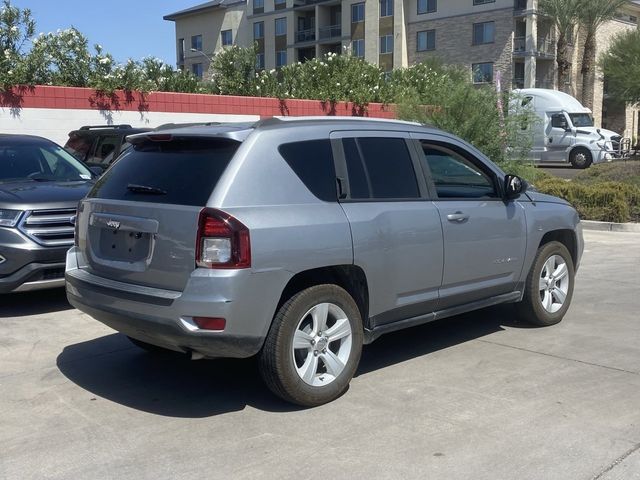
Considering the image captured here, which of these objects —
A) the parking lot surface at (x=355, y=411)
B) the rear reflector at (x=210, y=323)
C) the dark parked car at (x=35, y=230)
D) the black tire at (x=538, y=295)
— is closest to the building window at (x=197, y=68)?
the dark parked car at (x=35, y=230)

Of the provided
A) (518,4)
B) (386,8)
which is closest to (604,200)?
(518,4)

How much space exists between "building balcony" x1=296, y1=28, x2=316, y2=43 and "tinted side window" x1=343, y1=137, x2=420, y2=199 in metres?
57.5

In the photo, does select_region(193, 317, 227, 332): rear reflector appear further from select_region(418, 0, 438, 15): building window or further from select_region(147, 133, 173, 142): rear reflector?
select_region(418, 0, 438, 15): building window

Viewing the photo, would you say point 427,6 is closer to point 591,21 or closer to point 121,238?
point 591,21

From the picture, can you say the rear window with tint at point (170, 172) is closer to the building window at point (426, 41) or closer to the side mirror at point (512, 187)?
the side mirror at point (512, 187)

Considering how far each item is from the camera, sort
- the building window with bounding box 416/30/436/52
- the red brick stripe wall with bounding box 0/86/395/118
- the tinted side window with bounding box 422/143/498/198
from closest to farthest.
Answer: the tinted side window with bounding box 422/143/498/198 < the red brick stripe wall with bounding box 0/86/395/118 < the building window with bounding box 416/30/436/52

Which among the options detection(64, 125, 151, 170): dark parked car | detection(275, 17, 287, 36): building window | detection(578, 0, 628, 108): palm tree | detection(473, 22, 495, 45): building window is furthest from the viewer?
detection(275, 17, 287, 36): building window

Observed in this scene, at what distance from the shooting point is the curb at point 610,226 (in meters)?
13.0

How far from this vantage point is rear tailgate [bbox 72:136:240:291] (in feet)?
Answer: 14.2

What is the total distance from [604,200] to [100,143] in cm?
942

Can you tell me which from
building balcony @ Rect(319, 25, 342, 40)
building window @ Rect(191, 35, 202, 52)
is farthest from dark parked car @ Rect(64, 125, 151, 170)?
building window @ Rect(191, 35, 202, 52)

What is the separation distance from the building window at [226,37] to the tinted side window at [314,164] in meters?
65.2

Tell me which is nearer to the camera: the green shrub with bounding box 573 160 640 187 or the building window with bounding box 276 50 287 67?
the green shrub with bounding box 573 160 640 187

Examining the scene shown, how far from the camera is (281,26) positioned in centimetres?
6353
